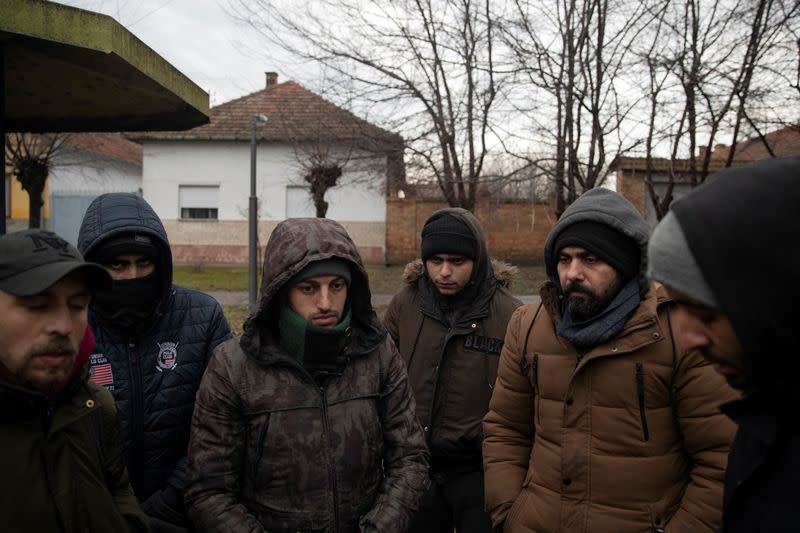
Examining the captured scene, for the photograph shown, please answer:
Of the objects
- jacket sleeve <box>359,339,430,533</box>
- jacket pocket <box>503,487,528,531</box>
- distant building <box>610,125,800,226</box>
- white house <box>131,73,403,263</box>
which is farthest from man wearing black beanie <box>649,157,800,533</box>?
white house <box>131,73,403,263</box>

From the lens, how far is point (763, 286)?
1.10 metres

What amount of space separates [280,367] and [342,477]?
1.52ft

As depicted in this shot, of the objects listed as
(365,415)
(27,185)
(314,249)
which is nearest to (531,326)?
(365,415)

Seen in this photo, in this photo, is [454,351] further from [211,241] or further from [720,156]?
[211,241]

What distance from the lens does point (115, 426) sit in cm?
186

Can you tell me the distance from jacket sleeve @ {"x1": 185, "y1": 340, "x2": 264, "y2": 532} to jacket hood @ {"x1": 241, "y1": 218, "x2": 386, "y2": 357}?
0.60 feet

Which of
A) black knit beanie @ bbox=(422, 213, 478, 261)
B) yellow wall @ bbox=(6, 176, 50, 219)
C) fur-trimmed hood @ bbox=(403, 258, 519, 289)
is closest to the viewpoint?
black knit beanie @ bbox=(422, 213, 478, 261)

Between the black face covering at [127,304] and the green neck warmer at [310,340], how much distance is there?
26.7 inches

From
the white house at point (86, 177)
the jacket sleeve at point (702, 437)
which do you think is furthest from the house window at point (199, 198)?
the jacket sleeve at point (702, 437)

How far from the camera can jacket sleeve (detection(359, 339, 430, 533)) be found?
213 centimetres

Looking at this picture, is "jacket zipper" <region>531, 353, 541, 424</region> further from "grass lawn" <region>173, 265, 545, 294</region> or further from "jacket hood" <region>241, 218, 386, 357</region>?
"grass lawn" <region>173, 265, 545, 294</region>

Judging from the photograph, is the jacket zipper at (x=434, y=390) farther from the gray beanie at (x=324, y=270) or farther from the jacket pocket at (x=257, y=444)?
the jacket pocket at (x=257, y=444)

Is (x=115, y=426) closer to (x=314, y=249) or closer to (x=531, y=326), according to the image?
(x=314, y=249)

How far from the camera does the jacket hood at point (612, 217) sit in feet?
7.32
